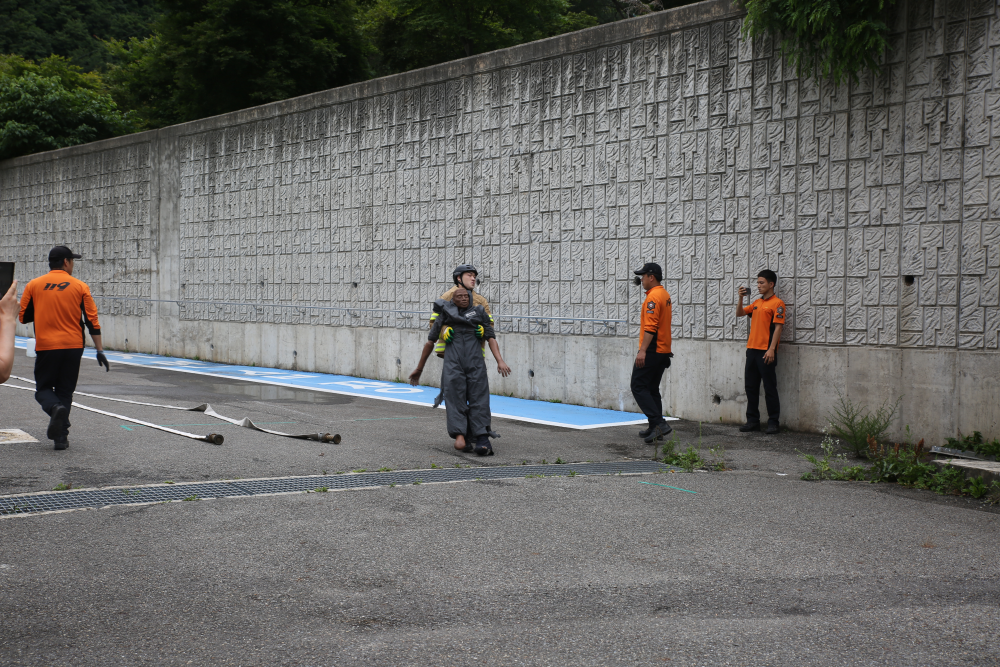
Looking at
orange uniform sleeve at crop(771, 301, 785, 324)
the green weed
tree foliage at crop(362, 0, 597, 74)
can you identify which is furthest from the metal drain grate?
tree foliage at crop(362, 0, 597, 74)

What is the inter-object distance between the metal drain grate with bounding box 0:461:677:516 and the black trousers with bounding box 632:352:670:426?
125cm

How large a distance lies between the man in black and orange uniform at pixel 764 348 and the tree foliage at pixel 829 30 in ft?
7.65

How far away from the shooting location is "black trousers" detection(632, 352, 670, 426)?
989 centimetres

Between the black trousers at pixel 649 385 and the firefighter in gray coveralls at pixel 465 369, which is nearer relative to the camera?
the firefighter in gray coveralls at pixel 465 369

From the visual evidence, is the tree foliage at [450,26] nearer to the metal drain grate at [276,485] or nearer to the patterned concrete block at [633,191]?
the patterned concrete block at [633,191]

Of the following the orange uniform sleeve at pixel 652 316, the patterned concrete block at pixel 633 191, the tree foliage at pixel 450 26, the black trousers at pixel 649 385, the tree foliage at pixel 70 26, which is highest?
the tree foliage at pixel 70 26

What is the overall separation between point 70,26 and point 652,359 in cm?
5157

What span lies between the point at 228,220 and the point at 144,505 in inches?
553

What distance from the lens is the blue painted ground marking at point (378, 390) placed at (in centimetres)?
1174

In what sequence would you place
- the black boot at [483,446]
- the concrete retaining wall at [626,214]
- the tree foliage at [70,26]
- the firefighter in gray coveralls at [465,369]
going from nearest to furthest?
1. the black boot at [483,446]
2. the firefighter in gray coveralls at [465,369]
3. the concrete retaining wall at [626,214]
4. the tree foliage at [70,26]

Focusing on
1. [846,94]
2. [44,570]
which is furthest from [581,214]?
[44,570]

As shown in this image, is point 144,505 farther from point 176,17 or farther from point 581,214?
point 176,17

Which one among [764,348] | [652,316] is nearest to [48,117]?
[652,316]

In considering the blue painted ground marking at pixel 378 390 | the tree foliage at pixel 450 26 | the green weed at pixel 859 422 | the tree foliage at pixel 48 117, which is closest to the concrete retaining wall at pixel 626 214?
the green weed at pixel 859 422
